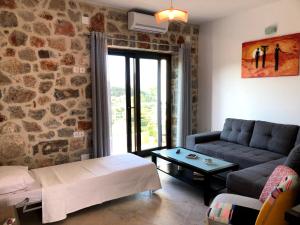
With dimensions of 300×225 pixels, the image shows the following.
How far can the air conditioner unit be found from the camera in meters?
3.99

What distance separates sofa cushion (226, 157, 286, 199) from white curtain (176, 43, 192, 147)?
84.7 inches

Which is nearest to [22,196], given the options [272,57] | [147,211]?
[147,211]

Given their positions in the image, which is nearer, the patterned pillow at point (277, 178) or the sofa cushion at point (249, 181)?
the patterned pillow at point (277, 178)

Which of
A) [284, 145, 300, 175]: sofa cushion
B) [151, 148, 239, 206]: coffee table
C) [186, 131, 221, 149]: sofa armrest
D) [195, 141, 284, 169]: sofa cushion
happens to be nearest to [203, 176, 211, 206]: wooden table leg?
[151, 148, 239, 206]: coffee table

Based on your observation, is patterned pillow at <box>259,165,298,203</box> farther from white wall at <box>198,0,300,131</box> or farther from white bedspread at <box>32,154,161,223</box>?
white wall at <box>198,0,300,131</box>

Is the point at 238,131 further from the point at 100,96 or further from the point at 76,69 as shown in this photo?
the point at 76,69

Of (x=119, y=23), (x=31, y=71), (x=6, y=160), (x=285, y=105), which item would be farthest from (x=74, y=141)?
(x=285, y=105)

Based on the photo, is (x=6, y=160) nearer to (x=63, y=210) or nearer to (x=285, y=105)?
(x=63, y=210)

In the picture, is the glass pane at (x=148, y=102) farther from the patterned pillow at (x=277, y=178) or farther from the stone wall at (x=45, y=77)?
the patterned pillow at (x=277, y=178)

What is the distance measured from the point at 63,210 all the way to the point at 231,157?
87.0 inches

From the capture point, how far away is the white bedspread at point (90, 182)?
247 cm

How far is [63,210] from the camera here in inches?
98.3

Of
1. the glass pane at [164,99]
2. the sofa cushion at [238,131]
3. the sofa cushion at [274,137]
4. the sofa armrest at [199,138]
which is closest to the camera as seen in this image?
the sofa cushion at [274,137]

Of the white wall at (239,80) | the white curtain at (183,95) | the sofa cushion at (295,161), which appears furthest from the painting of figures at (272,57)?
the sofa cushion at (295,161)
